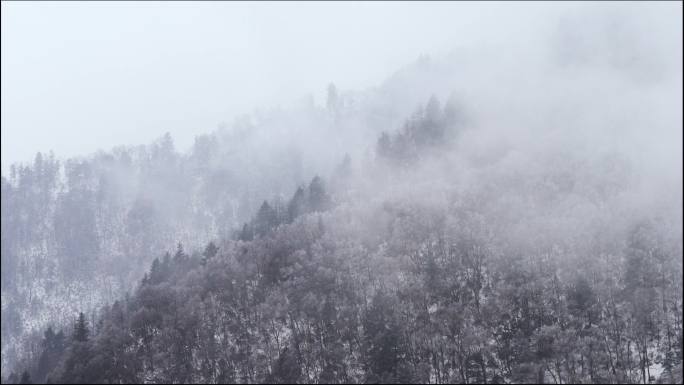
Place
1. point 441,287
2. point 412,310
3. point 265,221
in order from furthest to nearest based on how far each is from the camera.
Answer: point 265,221
point 441,287
point 412,310

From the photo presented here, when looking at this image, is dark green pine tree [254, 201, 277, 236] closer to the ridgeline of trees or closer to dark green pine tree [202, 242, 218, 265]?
dark green pine tree [202, 242, 218, 265]

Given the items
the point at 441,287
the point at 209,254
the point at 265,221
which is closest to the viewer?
the point at 441,287

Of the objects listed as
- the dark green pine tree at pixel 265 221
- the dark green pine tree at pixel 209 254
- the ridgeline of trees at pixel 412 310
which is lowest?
the ridgeline of trees at pixel 412 310

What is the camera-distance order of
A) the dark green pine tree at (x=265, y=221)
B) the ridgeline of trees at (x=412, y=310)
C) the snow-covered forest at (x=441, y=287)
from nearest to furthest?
the ridgeline of trees at (x=412, y=310) → the snow-covered forest at (x=441, y=287) → the dark green pine tree at (x=265, y=221)

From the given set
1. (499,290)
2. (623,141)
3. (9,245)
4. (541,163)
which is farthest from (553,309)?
(9,245)

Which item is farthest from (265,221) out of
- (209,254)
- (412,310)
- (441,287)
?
(441,287)

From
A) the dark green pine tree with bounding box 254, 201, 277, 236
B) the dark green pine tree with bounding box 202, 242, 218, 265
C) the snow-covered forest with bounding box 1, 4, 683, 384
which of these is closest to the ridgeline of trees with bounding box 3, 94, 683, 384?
the snow-covered forest with bounding box 1, 4, 683, 384

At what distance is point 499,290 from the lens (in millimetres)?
97750

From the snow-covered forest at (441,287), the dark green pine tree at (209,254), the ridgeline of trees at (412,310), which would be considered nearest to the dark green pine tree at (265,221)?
the snow-covered forest at (441,287)

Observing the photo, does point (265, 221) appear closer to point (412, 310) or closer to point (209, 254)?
point (209, 254)

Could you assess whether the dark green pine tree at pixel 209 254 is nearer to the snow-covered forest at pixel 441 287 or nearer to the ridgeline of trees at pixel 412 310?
the snow-covered forest at pixel 441 287

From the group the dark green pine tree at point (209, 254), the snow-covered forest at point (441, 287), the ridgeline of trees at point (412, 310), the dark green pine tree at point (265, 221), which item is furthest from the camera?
the dark green pine tree at point (265, 221)

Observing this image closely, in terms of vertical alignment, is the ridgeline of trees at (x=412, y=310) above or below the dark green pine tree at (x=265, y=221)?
below

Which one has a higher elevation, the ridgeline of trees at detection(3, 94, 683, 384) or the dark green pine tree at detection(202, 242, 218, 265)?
the dark green pine tree at detection(202, 242, 218, 265)
